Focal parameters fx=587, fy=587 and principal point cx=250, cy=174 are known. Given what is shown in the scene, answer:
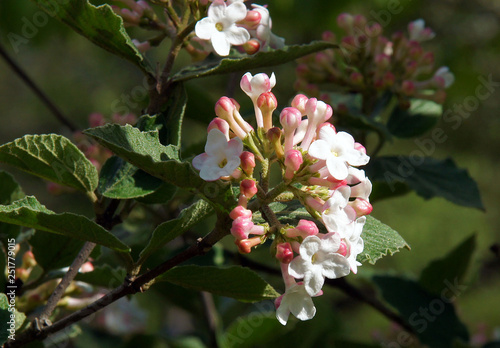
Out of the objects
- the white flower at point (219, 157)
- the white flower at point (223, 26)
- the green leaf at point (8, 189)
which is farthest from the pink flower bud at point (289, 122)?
the green leaf at point (8, 189)

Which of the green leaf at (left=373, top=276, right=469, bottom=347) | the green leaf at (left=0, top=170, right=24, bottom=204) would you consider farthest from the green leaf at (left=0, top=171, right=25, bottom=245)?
the green leaf at (left=373, top=276, right=469, bottom=347)

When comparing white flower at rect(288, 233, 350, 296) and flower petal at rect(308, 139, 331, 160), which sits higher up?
flower petal at rect(308, 139, 331, 160)

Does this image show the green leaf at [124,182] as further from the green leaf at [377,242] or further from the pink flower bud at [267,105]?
the green leaf at [377,242]

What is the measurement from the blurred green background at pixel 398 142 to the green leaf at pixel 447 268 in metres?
0.09

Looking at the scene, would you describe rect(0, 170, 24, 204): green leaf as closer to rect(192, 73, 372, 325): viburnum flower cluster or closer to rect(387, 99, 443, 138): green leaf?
rect(192, 73, 372, 325): viburnum flower cluster

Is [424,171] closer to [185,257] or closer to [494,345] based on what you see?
[494,345]

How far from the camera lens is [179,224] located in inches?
39.4

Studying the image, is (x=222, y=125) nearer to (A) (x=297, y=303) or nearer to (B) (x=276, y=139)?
(B) (x=276, y=139)

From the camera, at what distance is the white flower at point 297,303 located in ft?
3.27

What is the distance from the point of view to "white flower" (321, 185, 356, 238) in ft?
3.09

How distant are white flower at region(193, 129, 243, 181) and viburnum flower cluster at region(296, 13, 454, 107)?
3.19 ft

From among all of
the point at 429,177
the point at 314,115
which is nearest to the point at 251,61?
the point at 314,115

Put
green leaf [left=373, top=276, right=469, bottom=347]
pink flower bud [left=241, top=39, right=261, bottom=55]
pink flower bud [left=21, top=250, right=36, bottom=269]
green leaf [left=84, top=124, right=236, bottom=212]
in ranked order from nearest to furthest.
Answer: green leaf [left=84, top=124, right=236, bottom=212] → pink flower bud [left=241, top=39, right=261, bottom=55] → pink flower bud [left=21, top=250, right=36, bottom=269] → green leaf [left=373, top=276, right=469, bottom=347]

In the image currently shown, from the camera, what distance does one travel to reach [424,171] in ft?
6.10
